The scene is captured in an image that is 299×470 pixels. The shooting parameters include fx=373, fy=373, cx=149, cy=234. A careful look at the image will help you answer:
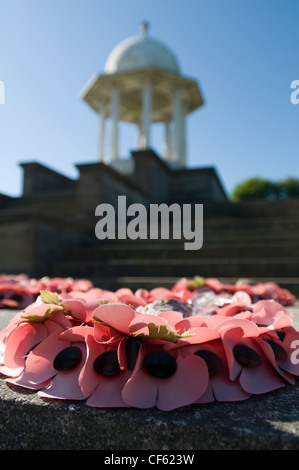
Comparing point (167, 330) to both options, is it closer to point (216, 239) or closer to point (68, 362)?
point (68, 362)

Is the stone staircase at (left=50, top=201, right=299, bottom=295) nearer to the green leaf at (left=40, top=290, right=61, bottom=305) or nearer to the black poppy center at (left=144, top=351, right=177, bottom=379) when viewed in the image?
the green leaf at (left=40, top=290, right=61, bottom=305)

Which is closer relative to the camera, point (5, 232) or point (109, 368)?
point (109, 368)

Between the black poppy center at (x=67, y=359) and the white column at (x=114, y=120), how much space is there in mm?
16058

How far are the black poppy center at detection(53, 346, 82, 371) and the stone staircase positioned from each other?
3492 millimetres

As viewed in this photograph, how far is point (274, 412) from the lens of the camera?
33.7 inches

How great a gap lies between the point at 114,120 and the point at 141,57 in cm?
345

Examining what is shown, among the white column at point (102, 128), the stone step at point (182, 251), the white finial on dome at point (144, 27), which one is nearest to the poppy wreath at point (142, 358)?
the stone step at point (182, 251)

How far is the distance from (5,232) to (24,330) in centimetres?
462

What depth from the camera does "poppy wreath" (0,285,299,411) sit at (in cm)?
90

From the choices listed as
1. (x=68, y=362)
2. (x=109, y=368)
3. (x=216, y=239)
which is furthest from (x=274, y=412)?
(x=216, y=239)

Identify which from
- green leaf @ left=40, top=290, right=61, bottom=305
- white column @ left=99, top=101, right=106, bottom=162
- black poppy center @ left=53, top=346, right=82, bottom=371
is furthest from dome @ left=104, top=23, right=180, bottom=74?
black poppy center @ left=53, top=346, right=82, bottom=371

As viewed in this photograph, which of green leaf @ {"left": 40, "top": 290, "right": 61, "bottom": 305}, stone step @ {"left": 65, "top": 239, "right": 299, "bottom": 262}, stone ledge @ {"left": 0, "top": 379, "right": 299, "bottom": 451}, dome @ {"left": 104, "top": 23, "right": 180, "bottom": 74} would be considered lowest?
stone ledge @ {"left": 0, "top": 379, "right": 299, "bottom": 451}

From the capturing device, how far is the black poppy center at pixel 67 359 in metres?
0.99
